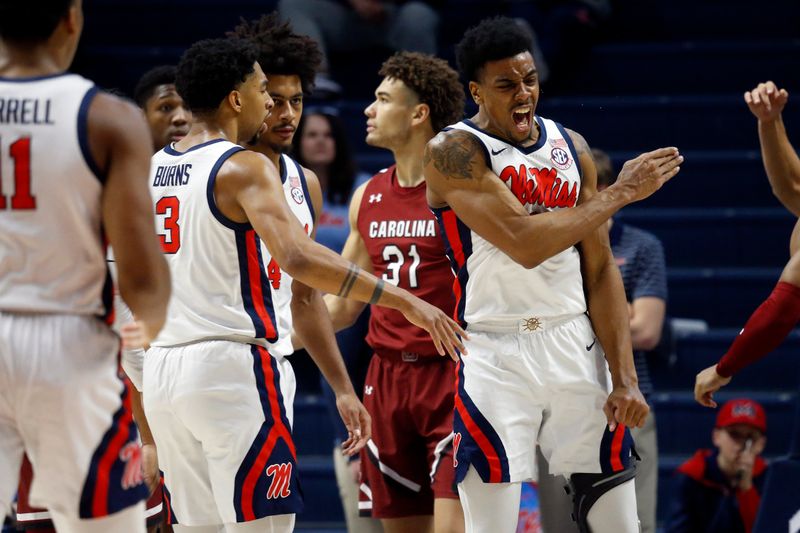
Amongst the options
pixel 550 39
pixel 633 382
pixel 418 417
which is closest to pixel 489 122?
pixel 633 382

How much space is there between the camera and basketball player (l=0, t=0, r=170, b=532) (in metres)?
3.03

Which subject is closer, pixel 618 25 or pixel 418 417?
pixel 418 417

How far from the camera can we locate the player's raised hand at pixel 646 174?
13.8 ft

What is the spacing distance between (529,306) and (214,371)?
42.3 inches

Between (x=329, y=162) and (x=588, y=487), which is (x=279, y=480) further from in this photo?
(x=329, y=162)

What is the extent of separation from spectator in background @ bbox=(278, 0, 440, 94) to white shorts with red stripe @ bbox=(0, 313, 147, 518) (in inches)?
254

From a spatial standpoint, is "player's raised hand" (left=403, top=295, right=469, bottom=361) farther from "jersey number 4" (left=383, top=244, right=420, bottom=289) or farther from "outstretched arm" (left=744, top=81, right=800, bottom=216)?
"outstretched arm" (left=744, top=81, right=800, bottom=216)

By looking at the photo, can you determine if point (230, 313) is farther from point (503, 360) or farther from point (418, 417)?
point (418, 417)

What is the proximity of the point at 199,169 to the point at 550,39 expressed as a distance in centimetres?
608

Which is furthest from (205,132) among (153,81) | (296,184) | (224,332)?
(153,81)

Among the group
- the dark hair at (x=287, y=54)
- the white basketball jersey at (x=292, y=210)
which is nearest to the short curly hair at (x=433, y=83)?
the dark hair at (x=287, y=54)

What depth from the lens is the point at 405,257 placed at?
5355 mm

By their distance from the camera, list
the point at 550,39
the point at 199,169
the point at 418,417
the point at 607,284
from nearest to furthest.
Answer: the point at 199,169
the point at 607,284
the point at 418,417
the point at 550,39

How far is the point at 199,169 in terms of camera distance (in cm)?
416
